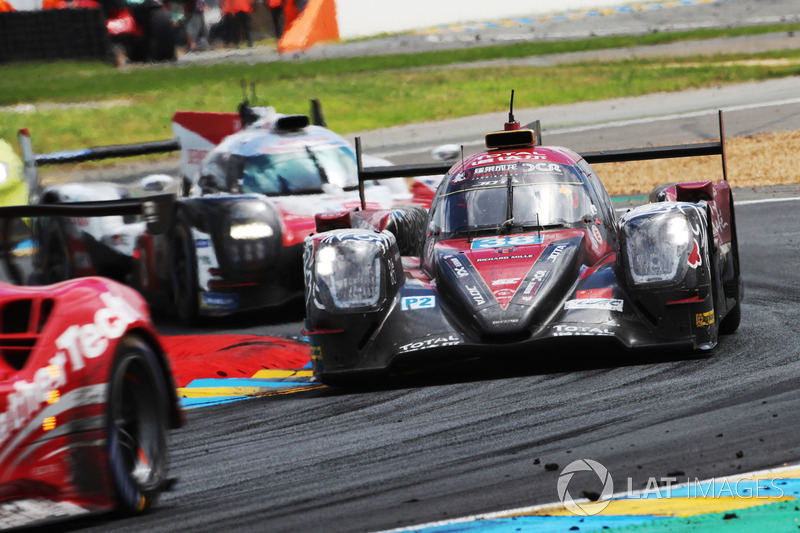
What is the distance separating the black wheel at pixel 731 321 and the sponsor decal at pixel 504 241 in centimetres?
134

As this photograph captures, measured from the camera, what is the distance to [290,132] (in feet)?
41.1

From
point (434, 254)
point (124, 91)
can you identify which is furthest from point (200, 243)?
point (124, 91)

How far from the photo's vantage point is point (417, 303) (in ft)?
26.3

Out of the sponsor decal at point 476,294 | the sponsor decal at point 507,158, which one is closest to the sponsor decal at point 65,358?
the sponsor decal at point 476,294

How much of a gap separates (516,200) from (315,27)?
81.0 feet

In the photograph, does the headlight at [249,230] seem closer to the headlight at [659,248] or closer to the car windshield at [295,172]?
the car windshield at [295,172]

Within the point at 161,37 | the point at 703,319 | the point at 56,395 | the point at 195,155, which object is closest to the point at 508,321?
the point at 703,319

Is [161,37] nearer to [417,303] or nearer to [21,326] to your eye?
[417,303]

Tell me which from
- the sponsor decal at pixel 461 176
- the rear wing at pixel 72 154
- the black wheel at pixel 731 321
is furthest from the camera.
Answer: the rear wing at pixel 72 154

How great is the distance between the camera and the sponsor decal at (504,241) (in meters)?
8.38

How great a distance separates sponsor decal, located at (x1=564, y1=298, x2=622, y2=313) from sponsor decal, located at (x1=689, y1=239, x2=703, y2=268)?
445 mm

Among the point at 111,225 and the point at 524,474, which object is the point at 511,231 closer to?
the point at 524,474

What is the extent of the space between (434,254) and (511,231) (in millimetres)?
495

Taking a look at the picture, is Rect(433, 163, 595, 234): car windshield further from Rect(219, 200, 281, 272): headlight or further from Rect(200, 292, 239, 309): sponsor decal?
Rect(200, 292, 239, 309): sponsor decal
